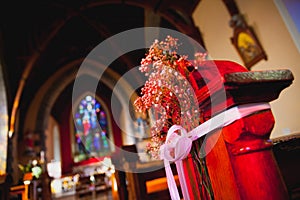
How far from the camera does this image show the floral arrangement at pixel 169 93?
676 millimetres

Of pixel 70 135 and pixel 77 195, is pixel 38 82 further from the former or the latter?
pixel 77 195

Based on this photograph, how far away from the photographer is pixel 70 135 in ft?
30.1

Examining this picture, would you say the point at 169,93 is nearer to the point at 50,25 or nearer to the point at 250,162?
the point at 250,162

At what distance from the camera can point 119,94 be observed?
7473 millimetres

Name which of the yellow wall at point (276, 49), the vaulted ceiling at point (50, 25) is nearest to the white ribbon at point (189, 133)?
the yellow wall at point (276, 49)

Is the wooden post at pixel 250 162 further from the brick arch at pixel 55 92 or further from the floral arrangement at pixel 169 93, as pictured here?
the brick arch at pixel 55 92

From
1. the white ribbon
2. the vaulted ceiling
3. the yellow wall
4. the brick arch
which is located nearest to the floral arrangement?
the white ribbon

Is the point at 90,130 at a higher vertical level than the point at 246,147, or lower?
higher

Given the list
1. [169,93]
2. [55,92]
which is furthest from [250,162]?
Result: [55,92]

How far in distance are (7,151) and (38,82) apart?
316 centimetres

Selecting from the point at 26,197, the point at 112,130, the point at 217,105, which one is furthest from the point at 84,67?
the point at 217,105

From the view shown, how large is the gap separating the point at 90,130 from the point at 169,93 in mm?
9520

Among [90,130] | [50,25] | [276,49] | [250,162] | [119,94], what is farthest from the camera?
[90,130]

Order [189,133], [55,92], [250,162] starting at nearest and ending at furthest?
[250,162] < [189,133] < [55,92]
